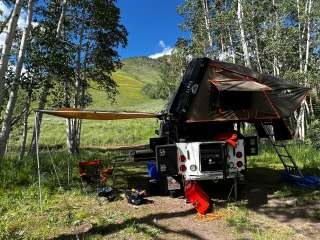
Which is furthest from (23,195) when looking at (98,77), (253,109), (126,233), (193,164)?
(98,77)

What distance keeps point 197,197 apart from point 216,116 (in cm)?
210

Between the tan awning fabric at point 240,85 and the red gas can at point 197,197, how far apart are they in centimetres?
237

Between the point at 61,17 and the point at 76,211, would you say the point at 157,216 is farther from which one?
the point at 61,17

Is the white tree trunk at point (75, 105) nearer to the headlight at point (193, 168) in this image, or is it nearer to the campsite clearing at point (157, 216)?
the campsite clearing at point (157, 216)

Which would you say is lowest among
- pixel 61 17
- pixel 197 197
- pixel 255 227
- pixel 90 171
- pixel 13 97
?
pixel 255 227

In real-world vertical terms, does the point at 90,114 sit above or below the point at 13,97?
below

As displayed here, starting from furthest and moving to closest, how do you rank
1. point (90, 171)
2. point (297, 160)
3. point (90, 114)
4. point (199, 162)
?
point (297, 160) < point (90, 171) < point (90, 114) < point (199, 162)

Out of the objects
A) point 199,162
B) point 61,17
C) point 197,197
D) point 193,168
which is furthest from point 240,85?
point 61,17

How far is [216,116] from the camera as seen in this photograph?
9930mm

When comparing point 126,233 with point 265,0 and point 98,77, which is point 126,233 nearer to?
point 98,77

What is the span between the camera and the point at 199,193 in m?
9.05

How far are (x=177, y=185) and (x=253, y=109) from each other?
269 centimetres

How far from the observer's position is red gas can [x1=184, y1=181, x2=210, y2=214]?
8758 millimetres

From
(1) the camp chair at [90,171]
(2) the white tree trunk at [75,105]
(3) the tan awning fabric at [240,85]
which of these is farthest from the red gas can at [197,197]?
(2) the white tree trunk at [75,105]
